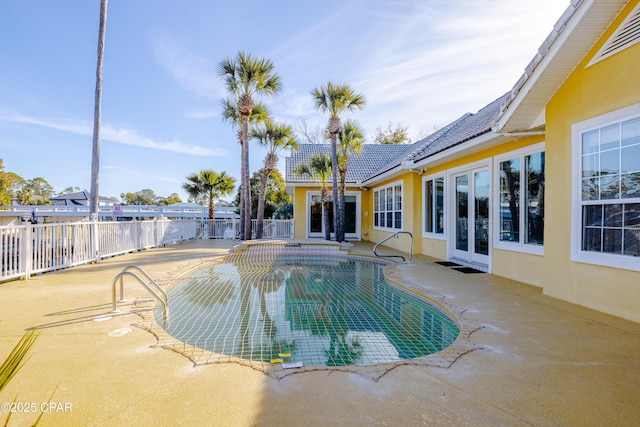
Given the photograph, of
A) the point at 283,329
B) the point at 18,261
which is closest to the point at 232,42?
the point at 18,261

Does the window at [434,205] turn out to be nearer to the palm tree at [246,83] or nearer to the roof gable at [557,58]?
the roof gable at [557,58]

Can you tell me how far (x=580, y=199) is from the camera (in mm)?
5039

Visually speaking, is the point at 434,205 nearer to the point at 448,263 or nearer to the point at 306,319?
the point at 448,263

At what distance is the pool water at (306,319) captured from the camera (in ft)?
12.8

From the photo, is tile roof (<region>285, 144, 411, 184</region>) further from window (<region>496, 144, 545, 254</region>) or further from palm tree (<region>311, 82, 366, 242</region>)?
window (<region>496, 144, 545, 254</region>)

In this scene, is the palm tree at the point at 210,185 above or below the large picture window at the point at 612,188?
above

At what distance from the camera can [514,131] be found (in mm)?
6480

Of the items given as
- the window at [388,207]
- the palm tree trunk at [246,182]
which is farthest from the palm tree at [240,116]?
the window at [388,207]

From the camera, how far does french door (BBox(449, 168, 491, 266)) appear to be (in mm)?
8430

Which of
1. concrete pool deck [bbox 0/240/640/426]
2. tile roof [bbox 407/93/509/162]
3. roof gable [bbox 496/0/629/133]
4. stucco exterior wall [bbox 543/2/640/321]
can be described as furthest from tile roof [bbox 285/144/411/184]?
concrete pool deck [bbox 0/240/640/426]

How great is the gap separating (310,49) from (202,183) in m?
11.9

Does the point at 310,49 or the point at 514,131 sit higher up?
the point at 310,49

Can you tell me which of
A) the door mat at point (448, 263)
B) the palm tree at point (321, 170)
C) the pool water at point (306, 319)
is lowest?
the pool water at point (306, 319)

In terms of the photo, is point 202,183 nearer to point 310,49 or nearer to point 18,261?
point 310,49
